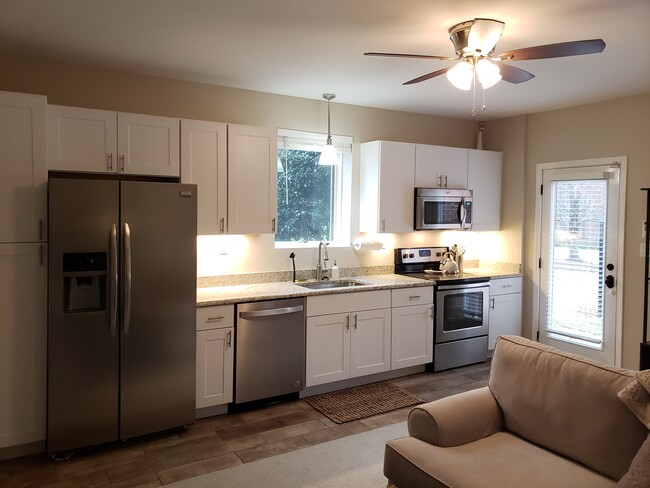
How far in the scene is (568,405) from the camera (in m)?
2.26

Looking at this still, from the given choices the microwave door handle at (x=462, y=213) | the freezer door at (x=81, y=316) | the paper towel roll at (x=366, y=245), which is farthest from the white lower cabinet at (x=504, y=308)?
the freezer door at (x=81, y=316)

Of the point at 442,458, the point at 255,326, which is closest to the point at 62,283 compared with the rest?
the point at 255,326

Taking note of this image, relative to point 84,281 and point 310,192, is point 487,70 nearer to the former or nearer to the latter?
point 310,192

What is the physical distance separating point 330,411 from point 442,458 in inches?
68.7

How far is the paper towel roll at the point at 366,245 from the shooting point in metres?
4.86

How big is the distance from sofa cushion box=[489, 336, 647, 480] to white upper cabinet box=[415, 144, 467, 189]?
103 inches

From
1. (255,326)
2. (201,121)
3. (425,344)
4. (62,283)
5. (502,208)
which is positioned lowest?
(425,344)

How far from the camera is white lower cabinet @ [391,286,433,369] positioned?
4508 mm

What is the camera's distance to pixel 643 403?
77.8 inches

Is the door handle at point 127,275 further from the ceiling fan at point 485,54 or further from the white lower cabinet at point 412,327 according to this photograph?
the white lower cabinet at point 412,327

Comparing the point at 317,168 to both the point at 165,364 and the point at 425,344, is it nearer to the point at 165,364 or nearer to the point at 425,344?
the point at 425,344

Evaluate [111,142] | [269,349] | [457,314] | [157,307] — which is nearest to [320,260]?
[269,349]

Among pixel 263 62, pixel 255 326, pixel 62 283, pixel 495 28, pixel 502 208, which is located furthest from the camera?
pixel 502 208

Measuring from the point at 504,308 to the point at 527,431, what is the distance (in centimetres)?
294
